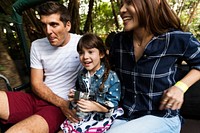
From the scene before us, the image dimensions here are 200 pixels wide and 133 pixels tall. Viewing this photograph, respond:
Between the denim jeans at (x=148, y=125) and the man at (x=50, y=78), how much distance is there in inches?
13.4

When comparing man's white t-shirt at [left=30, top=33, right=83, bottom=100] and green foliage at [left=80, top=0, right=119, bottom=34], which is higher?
green foliage at [left=80, top=0, right=119, bottom=34]

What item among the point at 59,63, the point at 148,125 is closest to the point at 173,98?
the point at 148,125

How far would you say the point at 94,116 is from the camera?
1.63 m

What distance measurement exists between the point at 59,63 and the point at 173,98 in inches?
34.0

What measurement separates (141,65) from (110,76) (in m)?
0.20

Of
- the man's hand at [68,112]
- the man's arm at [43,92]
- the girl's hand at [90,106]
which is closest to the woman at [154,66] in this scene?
the girl's hand at [90,106]

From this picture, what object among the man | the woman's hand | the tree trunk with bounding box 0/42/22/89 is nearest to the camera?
the woman's hand

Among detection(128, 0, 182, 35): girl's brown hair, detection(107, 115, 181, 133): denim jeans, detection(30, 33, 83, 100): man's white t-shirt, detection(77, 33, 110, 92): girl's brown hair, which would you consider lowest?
detection(107, 115, 181, 133): denim jeans

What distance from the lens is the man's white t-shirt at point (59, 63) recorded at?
6.34 ft

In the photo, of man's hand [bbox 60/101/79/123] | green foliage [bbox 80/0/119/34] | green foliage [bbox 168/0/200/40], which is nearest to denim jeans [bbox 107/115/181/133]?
man's hand [bbox 60/101/79/123]

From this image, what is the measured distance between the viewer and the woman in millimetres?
1526

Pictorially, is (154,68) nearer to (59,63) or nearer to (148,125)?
(148,125)

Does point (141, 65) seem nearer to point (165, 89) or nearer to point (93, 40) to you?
point (165, 89)

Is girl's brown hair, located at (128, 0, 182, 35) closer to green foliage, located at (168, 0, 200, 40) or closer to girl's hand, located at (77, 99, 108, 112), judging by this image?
girl's hand, located at (77, 99, 108, 112)
